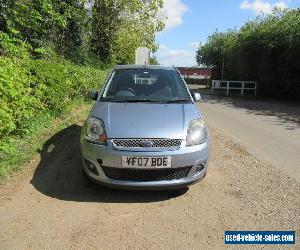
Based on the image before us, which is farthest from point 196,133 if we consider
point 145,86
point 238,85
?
point 238,85

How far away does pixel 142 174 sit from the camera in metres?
4.93

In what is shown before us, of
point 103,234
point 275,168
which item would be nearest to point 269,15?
point 275,168

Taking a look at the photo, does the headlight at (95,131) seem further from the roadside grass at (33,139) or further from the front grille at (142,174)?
the roadside grass at (33,139)

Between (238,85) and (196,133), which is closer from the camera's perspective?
(196,133)

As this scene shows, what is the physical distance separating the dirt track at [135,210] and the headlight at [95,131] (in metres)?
0.76

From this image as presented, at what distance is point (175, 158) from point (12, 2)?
9.64 m

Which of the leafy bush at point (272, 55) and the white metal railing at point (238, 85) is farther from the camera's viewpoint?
the white metal railing at point (238, 85)

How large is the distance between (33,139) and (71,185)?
210 cm

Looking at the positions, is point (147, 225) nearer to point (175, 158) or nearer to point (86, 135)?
point (175, 158)

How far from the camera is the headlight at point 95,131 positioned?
5.05 m

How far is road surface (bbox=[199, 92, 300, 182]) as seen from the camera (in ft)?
24.7

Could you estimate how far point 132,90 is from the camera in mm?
6410

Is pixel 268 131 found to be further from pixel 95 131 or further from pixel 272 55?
pixel 272 55

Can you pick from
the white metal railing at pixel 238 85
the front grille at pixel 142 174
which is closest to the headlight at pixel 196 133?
the front grille at pixel 142 174
